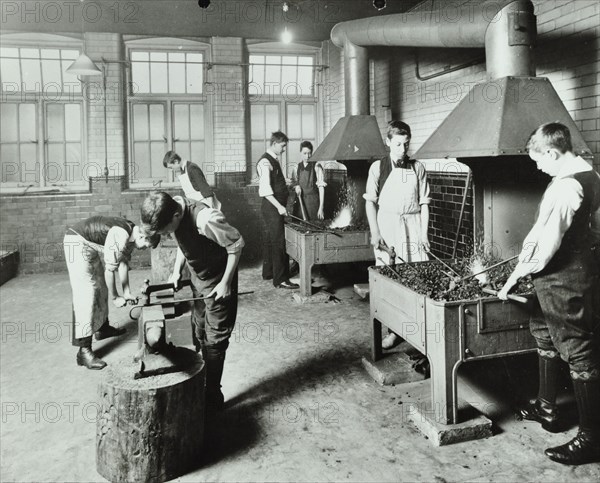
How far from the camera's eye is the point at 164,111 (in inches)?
358

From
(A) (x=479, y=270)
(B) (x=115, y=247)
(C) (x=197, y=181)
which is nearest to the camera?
(A) (x=479, y=270)

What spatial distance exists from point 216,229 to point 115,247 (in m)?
1.29

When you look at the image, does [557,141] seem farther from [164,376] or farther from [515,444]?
[164,376]

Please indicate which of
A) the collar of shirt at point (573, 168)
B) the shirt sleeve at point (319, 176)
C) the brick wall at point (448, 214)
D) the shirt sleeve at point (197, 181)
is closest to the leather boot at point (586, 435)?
the collar of shirt at point (573, 168)

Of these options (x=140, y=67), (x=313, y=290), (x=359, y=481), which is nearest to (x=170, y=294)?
(x=359, y=481)

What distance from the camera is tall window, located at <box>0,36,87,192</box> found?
847cm

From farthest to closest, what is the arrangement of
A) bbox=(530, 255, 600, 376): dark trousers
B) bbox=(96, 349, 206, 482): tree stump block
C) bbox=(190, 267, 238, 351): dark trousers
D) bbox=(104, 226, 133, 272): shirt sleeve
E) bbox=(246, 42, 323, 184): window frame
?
bbox=(246, 42, 323, 184): window frame
bbox=(104, 226, 133, 272): shirt sleeve
bbox=(190, 267, 238, 351): dark trousers
bbox=(530, 255, 600, 376): dark trousers
bbox=(96, 349, 206, 482): tree stump block

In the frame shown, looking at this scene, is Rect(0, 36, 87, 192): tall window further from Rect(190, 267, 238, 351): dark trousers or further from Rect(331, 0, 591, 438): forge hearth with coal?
Rect(331, 0, 591, 438): forge hearth with coal

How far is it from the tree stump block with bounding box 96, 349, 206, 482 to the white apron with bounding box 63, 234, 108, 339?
1.93 m

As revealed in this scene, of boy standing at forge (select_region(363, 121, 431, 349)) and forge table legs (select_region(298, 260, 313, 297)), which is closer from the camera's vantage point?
boy standing at forge (select_region(363, 121, 431, 349))

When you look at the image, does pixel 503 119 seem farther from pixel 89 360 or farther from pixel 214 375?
pixel 89 360

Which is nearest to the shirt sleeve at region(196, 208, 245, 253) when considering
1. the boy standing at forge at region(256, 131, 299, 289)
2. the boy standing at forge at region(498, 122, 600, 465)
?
the boy standing at forge at region(498, 122, 600, 465)

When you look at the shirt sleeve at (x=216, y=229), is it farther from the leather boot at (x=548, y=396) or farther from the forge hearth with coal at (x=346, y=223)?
the forge hearth with coal at (x=346, y=223)

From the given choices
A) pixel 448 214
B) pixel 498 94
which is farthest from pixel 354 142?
pixel 498 94
